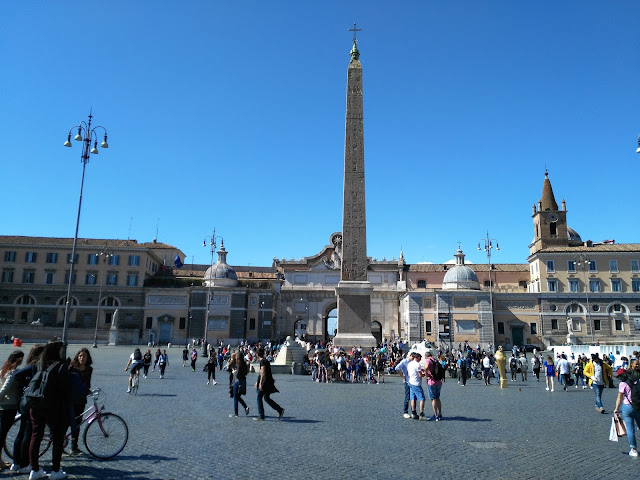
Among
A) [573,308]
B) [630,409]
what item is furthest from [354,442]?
[573,308]

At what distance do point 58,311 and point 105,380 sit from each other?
32.5m

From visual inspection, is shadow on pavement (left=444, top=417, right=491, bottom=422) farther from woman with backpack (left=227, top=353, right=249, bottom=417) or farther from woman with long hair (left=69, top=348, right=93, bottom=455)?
woman with long hair (left=69, top=348, right=93, bottom=455)

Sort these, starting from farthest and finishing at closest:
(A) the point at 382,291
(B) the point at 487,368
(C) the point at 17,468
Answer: (A) the point at 382,291, (B) the point at 487,368, (C) the point at 17,468

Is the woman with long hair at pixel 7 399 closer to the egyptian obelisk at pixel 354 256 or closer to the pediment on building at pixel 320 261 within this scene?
the egyptian obelisk at pixel 354 256

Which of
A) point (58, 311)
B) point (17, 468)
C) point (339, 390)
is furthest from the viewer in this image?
point (58, 311)

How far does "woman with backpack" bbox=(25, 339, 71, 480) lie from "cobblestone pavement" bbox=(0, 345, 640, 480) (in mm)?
373

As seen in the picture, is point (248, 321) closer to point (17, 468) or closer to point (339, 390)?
point (339, 390)

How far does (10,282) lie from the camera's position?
Answer: 141 feet

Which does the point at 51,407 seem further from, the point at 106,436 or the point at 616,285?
the point at 616,285

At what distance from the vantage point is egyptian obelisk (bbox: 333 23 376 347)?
18.9 metres

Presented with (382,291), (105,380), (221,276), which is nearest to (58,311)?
(221,276)

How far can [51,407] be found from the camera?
4.57 m

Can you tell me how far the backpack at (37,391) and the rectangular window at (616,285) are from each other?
145 ft

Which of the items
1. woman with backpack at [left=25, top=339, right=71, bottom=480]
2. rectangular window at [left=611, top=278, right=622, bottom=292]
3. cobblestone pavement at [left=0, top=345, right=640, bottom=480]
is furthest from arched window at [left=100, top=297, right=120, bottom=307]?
woman with backpack at [left=25, top=339, right=71, bottom=480]
